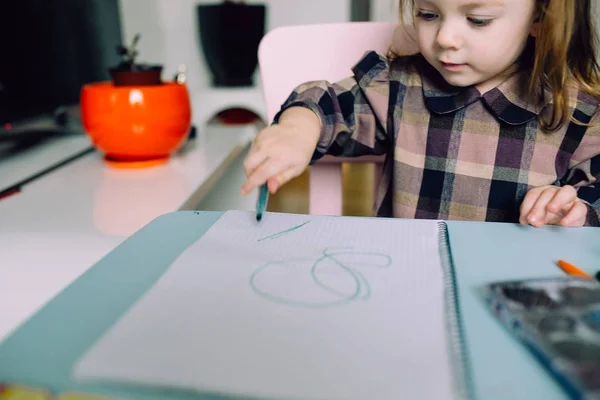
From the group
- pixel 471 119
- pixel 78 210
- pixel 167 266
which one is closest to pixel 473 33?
pixel 471 119

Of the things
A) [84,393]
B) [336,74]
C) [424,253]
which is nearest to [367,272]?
[424,253]

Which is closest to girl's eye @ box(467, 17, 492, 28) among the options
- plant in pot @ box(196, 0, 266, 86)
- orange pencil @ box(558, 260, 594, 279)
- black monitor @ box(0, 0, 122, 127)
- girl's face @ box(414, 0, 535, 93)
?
girl's face @ box(414, 0, 535, 93)

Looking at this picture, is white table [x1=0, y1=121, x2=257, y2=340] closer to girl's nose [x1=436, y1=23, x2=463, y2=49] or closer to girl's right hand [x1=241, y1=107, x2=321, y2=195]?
girl's right hand [x1=241, y1=107, x2=321, y2=195]

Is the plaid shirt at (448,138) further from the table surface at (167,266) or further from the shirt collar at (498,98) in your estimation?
the table surface at (167,266)

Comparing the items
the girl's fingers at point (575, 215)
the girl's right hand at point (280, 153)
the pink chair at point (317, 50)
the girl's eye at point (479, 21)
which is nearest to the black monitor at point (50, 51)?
the pink chair at point (317, 50)

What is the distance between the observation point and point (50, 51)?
0.89m

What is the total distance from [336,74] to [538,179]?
0.26 meters

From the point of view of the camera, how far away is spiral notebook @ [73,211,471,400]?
0.20 metres

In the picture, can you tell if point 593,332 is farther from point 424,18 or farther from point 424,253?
point 424,18

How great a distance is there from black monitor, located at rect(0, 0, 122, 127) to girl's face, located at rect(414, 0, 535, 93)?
603 millimetres

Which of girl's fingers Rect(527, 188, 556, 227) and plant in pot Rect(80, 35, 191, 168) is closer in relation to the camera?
girl's fingers Rect(527, 188, 556, 227)

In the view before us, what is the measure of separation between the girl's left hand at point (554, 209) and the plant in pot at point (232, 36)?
109 cm

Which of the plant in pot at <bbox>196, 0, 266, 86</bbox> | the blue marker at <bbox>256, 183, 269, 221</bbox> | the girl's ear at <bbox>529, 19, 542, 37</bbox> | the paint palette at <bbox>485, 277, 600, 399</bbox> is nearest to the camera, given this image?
the paint palette at <bbox>485, 277, 600, 399</bbox>

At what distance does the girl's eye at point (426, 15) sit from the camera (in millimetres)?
474
